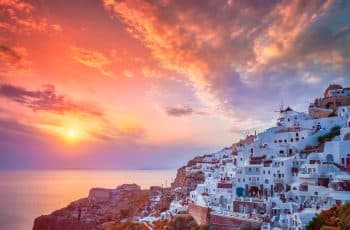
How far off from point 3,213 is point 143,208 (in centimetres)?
7018

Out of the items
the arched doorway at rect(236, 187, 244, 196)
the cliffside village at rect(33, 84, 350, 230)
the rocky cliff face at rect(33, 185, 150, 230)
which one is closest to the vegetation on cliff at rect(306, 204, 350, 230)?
the cliffside village at rect(33, 84, 350, 230)

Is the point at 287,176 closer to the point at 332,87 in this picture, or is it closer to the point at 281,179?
the point at 281,179

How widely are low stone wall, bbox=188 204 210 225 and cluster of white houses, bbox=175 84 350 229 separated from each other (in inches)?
4.2

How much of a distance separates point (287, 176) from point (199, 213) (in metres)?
9.59

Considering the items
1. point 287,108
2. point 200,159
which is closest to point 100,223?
point 200,159

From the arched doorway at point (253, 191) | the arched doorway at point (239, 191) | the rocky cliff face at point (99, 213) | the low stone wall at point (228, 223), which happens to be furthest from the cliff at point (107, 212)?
the low stone wall at point (228, 223)

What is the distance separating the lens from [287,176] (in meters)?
34.2

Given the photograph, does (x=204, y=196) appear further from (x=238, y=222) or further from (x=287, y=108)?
(x=287, y=108)

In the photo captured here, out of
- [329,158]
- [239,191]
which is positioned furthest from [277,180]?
[329,158]

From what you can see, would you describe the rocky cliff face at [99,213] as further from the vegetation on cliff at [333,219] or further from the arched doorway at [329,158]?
the vegetation on cliff at [333,219]

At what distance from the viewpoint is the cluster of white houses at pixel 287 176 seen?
28656 millimetres

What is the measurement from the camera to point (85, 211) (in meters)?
80.1

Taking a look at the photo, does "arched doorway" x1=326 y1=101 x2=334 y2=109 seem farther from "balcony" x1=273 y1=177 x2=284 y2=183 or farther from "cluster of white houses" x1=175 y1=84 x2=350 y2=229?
"balcony" x1=273 y1=177 x2=284 y2=183

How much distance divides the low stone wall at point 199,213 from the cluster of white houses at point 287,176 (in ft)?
0.35
